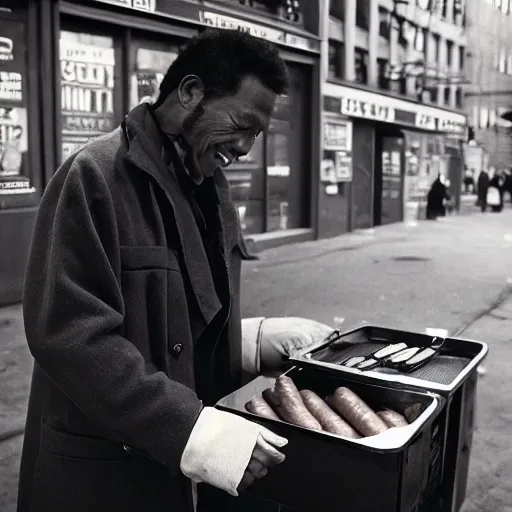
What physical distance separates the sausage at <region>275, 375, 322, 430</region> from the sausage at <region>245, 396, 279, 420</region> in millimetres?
30

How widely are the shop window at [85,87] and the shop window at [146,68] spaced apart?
18.1 inches

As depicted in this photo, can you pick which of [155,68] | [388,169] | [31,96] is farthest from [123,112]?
[388,169]

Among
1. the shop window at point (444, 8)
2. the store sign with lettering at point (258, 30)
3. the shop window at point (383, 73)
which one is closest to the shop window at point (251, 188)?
the store sign with lettering at point (258, 30)

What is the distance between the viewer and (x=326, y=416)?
78.0 inches

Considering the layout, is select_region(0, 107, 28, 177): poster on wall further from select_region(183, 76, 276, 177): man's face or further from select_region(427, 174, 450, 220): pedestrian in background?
select_region(427, 174, 450, 220): pedestrian in background

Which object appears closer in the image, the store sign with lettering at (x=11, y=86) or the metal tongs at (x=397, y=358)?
the metal tongs at (x=397, y=358)

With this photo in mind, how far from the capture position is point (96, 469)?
178 cm

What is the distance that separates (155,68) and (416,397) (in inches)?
409

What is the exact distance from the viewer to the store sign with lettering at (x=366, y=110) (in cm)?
1697

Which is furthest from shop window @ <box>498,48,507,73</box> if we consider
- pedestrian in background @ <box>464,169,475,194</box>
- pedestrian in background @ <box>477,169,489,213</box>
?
pedestrian in background @ <box>477,169,489,213</box>

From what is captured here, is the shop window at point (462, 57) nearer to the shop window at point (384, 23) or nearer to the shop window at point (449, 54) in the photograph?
the shop window at point (449, 54)

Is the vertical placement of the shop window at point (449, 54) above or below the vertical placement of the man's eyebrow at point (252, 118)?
above

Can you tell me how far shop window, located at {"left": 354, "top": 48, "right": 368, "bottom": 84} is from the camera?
722 inches

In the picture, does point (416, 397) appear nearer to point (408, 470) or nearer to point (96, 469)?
point (408, 470)
